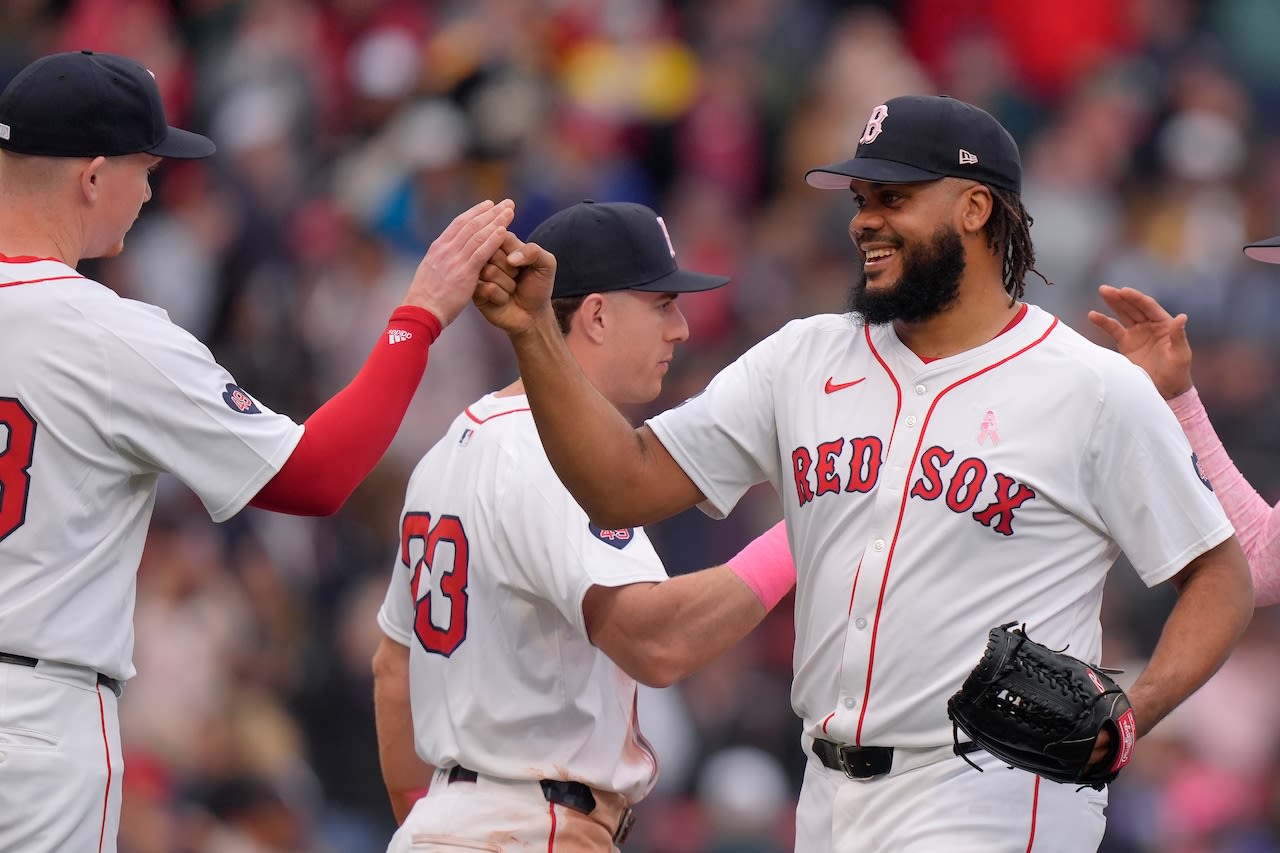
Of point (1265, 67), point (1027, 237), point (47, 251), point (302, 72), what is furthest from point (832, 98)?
point (47, 251)

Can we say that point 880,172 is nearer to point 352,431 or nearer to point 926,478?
point 926,478

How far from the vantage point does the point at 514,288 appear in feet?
12.9

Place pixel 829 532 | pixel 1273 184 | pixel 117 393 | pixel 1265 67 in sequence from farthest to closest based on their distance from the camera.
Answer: pixel 1265 67, pixel 1273 184, pixel 829 532, pixel 117 393

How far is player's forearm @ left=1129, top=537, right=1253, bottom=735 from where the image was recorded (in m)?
3.73

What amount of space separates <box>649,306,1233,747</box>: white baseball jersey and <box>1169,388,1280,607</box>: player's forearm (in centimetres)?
65

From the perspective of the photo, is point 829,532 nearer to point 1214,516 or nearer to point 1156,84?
point 1214,516

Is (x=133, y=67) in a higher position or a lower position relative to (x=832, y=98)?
higher

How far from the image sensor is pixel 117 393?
3639mm

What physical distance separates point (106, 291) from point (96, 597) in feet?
2.00

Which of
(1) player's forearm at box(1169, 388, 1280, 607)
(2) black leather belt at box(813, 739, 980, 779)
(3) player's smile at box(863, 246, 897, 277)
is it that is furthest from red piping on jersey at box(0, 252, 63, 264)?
(1) player's forearm at box(1169, 388, 1280, 607)

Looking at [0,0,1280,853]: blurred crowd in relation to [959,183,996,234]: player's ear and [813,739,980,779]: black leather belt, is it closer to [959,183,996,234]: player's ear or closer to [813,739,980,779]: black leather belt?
[813,739,980,779]: black leather belt

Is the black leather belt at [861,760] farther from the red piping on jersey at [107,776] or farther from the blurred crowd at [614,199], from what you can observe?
the blurred crowd at [614,199]

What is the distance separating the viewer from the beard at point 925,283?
156 inches

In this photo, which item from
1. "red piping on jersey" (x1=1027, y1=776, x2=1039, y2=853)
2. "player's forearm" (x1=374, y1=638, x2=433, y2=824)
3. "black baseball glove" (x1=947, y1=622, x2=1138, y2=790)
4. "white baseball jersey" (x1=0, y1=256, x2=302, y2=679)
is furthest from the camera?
"player's forearm" (x1=374, y1=638, x2=433, y2=824)
